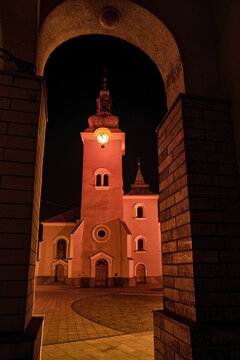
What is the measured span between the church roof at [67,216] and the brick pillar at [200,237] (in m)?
24.0

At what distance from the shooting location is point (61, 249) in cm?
2666

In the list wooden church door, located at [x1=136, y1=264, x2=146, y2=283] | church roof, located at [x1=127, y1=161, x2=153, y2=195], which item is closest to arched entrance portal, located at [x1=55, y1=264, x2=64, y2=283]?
wooden church door, located at [x1=136, y1=264, x2=146, y2=283]

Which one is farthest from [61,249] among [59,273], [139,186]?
[139,186]

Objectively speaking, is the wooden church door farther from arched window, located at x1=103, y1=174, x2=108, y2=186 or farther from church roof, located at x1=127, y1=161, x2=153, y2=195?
arched window, located at x1=103, y1=174, x2=108, y2=186

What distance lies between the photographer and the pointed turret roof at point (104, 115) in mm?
27141

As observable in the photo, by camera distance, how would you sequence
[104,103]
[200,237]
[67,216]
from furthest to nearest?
[104,103] < [67,216] < [200,237]

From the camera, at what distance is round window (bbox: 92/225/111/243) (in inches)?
917

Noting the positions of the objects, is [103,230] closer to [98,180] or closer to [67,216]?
[98,180]

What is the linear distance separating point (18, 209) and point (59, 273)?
24288 mm

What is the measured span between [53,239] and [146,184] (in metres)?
11.3

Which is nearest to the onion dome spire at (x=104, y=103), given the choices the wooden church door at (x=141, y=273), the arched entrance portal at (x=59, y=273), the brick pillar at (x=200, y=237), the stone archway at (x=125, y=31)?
the wooden church door at (x=141, y=273)

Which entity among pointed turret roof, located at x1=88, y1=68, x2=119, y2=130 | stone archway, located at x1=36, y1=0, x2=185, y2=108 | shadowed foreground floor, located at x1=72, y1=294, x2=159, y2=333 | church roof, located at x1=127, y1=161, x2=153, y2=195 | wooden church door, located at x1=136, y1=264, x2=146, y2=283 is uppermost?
pointed turret roof, located at x1=88, y1=68, x2=119, y2=130

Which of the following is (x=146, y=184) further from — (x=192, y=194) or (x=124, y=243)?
(x=192, y=194)

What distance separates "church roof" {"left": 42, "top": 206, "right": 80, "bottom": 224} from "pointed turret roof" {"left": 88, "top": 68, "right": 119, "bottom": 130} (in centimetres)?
857
